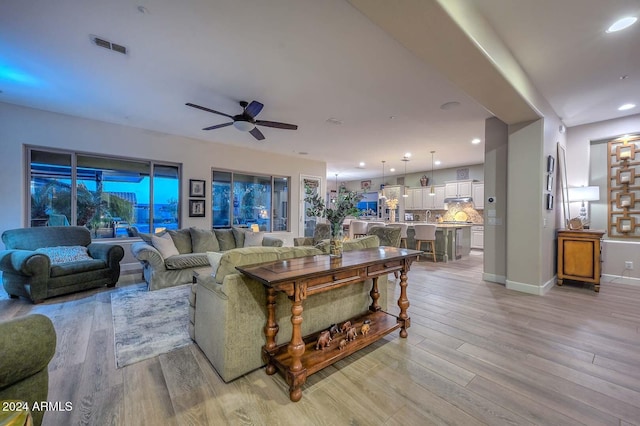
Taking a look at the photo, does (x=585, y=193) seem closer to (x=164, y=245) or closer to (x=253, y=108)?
(x=253, y=108)

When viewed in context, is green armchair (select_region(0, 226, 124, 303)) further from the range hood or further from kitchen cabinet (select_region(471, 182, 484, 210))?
kitchen cabinet (select_region(471, 182, 484, 210))

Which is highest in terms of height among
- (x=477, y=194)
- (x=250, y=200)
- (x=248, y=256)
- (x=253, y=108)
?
Result: (x=253, y=108)

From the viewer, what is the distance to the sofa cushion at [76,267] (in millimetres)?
3509

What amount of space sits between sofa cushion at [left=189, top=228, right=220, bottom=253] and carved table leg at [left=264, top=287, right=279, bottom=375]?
10.5ft

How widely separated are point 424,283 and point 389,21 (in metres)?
3.87

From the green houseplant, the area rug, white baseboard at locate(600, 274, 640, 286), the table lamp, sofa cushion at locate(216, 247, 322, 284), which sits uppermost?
the table lamp

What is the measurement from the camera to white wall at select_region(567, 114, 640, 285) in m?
4.37

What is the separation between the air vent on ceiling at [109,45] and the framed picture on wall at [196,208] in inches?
147

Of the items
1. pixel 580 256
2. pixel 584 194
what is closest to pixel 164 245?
pixel 580 256

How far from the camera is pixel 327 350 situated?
2.02 meters

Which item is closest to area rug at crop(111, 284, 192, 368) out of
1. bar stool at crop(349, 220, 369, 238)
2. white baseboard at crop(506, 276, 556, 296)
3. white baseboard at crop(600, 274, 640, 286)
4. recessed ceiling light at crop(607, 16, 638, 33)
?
white baseboard at crop(506, 276, 556, 296)

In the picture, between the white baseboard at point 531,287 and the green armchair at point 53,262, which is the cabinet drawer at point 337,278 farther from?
the green armchair at point 53,262

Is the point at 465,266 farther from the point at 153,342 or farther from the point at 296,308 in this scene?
the point at 153,342

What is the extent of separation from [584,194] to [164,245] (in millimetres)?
7211
